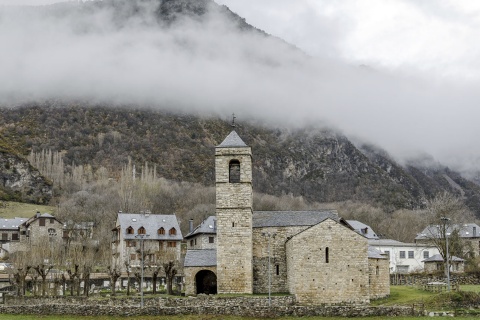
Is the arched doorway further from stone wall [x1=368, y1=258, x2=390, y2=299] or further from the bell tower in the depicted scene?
stone wall [x1=368, y1=258, x2=390, y2=299]

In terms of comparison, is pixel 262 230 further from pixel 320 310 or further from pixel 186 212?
pixel 186 212

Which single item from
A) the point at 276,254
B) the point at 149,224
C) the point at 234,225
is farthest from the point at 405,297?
the point at 149,224

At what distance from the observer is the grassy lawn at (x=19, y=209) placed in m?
150

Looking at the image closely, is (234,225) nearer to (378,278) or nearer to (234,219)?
(234,219)

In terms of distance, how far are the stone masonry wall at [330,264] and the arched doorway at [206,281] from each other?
8.94m

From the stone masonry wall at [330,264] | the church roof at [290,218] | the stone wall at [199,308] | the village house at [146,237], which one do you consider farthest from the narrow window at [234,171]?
the village house at [146,237]

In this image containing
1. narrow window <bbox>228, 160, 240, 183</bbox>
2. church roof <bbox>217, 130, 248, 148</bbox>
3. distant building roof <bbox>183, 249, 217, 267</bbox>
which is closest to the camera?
distant building roof <bbox>183, 249, 217, 267</bbox>

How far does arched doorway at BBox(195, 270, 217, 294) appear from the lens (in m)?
66.8

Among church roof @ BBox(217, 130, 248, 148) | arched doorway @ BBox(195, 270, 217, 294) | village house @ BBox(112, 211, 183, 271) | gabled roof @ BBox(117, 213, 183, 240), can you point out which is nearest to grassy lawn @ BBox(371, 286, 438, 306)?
arched doorway @ BBox(195, 270, 217, 294)

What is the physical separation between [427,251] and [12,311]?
6964 cm

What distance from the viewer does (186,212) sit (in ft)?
509

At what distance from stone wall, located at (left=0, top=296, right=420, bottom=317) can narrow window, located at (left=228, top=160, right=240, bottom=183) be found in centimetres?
1257

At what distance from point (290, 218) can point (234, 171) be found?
7.40 metres

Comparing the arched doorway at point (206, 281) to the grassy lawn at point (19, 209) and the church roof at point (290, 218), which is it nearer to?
the church roof at point (290, 218)
